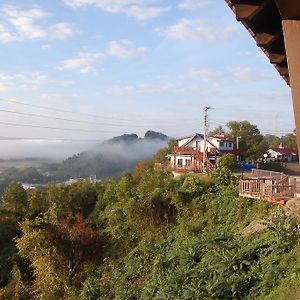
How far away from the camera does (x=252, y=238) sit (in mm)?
12883

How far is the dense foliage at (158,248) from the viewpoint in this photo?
1009cm

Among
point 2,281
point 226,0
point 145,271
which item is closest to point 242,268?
point 145,271

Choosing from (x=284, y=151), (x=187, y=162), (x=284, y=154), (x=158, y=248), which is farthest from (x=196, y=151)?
(x=284, y=151)

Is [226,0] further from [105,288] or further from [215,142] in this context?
[215,142]

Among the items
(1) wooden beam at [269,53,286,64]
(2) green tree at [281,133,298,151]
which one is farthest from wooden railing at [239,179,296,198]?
(2) green tree at [281,133,298,151]

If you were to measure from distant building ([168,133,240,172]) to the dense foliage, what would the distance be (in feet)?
25.7

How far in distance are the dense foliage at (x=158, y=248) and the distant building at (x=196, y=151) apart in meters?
7.82

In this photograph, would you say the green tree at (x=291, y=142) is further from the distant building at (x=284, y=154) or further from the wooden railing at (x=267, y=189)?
the wooden railing at (x=267, y=189)

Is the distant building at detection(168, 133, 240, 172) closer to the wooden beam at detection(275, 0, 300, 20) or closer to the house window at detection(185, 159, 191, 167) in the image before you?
the house window at detection(185, 159, 191, 167)

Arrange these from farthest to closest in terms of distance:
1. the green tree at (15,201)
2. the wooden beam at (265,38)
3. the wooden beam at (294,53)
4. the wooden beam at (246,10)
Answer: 1. the green tree at (15,201)
2. the wooden beam at (265,38)
3. the wooden beam at (246,10)
4. the wooden beam at (294,53)

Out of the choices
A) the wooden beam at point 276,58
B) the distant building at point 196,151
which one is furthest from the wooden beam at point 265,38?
the distant building at point 196,151

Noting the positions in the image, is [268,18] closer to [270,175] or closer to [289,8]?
[289,8]

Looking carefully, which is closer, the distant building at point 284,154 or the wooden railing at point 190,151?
the wooden railing at point 190,151

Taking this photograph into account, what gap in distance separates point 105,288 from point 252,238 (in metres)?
6.61
